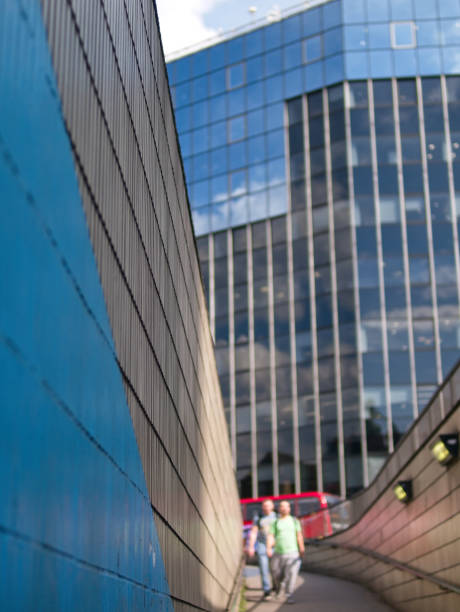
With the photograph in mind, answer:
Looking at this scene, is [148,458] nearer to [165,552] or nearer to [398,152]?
[165,552]

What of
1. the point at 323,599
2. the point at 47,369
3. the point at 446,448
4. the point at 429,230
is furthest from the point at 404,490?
the point at 429,230

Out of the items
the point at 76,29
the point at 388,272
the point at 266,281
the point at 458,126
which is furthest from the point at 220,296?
the point at 76,29

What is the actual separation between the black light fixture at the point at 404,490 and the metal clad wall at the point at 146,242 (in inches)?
140

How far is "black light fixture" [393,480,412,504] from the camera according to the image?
43.2ft

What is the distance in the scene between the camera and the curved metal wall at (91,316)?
9.82 feet

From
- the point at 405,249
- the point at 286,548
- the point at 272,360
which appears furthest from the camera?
the point at 272,360

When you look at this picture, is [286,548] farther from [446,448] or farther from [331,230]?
[331,230]

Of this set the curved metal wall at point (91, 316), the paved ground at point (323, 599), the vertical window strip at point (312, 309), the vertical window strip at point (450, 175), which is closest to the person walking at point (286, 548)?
the paved ground at point (323, 599)

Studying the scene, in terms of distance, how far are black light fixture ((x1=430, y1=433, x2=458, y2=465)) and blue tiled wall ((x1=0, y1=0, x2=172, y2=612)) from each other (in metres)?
6.14

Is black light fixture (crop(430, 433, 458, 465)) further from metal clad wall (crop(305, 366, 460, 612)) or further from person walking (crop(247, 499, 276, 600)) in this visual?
person walking (crop(247, 499, 276, 600))

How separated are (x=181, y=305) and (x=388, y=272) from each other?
35.9m

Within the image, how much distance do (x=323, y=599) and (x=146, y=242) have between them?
33.8ft

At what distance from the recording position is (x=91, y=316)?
4.29m

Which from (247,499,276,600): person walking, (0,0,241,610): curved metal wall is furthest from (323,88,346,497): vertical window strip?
(0,0,241,610): curved metal wall
